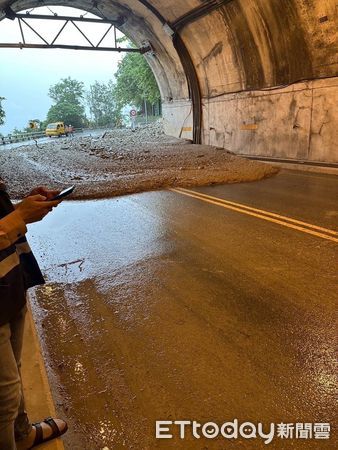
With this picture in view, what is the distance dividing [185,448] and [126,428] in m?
0.39

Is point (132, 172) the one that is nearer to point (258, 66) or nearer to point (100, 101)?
point (258, 66)

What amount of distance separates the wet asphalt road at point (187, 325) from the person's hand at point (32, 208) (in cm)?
142

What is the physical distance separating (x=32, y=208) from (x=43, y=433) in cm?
134

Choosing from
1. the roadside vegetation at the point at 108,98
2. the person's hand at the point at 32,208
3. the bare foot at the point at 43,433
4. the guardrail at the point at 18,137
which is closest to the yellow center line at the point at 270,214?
the bare foot at the point at 43,433

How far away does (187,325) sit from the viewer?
339 centimetres

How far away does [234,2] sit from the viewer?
12820 mm

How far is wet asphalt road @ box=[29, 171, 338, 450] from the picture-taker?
241cm

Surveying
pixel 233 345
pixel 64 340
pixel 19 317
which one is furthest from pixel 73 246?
pixel 19 317

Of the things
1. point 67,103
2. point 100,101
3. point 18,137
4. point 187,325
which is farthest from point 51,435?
point 100,101

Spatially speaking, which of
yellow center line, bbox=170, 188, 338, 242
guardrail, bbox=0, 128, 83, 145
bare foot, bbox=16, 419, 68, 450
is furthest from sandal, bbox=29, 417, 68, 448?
guardrail, bbox=0, 128, 83, 145

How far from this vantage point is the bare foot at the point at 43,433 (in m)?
2.09

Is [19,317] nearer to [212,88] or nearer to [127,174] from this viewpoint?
[127,174]

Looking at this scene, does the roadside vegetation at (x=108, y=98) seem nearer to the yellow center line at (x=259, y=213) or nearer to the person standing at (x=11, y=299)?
the yellow center line at (x=259, y=213)

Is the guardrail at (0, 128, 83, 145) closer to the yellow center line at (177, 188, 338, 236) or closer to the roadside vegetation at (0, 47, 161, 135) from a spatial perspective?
the roadside vegetation at (0, 47, 161, 135)
